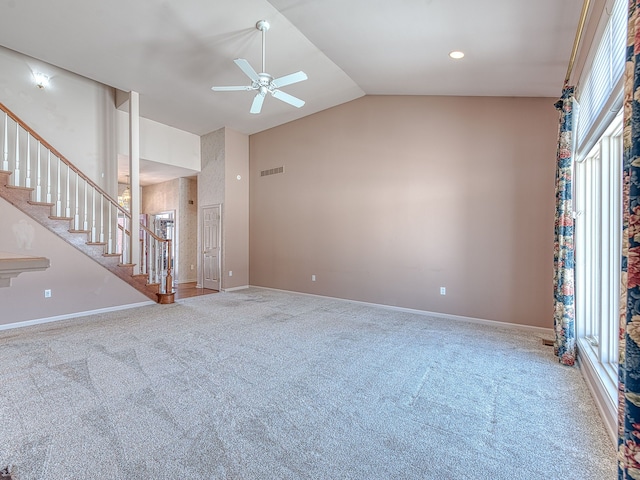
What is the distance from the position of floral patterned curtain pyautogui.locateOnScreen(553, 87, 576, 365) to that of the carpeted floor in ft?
0.88

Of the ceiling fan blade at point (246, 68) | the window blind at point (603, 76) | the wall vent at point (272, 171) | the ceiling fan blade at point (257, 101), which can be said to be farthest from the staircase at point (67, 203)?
the window blind at point (603, 76)

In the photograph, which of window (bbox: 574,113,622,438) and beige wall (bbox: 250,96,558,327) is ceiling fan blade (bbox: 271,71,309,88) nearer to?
beige wall (bbox: 250,96,558,327)

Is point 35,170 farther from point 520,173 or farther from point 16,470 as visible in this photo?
point 520,173

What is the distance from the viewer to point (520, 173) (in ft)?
13.8

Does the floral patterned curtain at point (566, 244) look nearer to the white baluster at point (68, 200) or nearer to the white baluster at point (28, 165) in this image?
the white baluster at point (68, 200)

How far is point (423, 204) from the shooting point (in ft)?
16.3

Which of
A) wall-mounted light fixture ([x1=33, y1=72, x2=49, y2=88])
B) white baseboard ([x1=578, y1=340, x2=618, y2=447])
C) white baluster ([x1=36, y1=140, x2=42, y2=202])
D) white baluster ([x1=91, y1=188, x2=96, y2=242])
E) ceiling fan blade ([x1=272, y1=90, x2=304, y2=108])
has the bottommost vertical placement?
white baseboard ([x1=578, y1=340, x2=618, y2=447])

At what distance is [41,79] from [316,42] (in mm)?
4544

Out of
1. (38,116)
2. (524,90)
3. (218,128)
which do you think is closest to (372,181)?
(524,90)

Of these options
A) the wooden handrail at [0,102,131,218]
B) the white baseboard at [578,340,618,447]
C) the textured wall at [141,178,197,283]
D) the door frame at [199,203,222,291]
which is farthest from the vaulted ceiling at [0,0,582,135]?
the textured wall at [141,178,197,283]

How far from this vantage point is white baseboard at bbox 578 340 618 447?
191cm

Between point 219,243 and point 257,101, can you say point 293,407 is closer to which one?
point 257,101

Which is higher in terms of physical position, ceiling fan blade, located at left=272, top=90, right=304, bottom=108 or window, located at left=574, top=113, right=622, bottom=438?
ceiling fan blade, located at left=272, top=90, right=304, bottom=108

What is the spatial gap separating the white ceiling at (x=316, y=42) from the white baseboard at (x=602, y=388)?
9.43 ft
